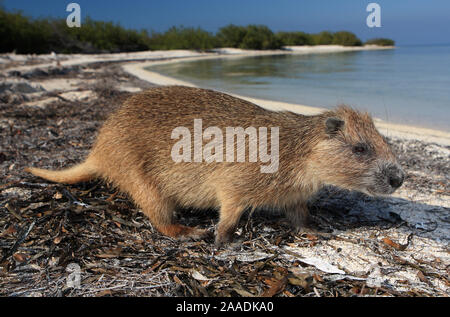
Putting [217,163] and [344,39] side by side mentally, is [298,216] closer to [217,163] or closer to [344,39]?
[217,163]

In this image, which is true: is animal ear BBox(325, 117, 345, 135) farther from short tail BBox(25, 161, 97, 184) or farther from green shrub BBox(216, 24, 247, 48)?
green shrub BBox(216, 24, 247, 48)

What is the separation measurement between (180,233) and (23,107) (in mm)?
5705

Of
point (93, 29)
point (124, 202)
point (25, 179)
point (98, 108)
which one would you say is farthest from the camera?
point (93, 29)

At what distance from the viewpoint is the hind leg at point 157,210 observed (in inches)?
123

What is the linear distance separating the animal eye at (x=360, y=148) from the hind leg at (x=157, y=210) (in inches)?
58.9

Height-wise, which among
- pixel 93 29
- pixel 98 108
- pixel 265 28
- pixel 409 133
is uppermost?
pixel 265 28

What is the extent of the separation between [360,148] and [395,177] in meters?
0.36

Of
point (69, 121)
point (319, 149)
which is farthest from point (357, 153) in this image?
point (69, 121)

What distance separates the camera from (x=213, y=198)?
321 centimetres

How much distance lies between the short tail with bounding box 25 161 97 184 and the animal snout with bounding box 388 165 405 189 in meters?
2.79

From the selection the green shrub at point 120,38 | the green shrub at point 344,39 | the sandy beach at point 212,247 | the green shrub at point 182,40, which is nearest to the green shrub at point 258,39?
the green shrub at point 120,38

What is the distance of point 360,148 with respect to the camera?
2.91 metres

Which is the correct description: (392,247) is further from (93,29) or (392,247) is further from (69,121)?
(93,29)

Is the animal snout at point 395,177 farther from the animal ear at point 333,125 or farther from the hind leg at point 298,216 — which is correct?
the hind leg at point 298,216
